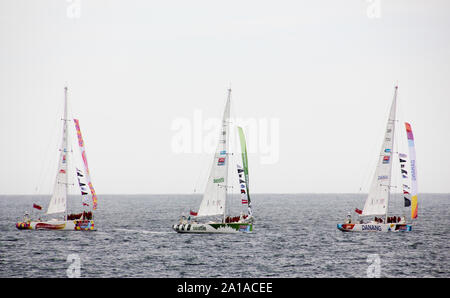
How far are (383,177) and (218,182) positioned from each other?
21.3 metres

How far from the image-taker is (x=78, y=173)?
71750 millimetres

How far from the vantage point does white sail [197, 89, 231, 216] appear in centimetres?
6619

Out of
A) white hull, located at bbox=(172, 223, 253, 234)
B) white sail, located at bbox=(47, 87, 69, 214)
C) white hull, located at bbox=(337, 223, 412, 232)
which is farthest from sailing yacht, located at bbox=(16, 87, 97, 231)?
white hull, located at bbox=(337, 223, 412, 232)

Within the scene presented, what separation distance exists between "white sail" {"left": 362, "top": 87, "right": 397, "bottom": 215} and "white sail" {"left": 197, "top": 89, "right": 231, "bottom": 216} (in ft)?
62.5

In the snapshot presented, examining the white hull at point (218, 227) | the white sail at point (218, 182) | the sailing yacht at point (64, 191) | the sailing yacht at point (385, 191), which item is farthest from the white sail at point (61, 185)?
the sailing yacht at point (385, 191)

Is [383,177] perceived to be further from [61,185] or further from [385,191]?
[61,185]

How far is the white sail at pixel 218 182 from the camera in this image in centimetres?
6619

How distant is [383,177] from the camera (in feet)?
234

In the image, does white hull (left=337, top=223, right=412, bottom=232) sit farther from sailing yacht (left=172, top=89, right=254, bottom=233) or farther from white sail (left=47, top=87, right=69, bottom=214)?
white sail (left=47, top=87, right=69, bottom=214)
